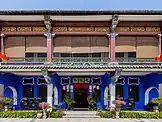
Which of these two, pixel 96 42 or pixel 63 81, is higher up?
pixel 96 42

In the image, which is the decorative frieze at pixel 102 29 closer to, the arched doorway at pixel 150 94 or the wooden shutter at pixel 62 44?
the wooden shutter at pixel 62 44

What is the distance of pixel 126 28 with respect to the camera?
2658 centimetres

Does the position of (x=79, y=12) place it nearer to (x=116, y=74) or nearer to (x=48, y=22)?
(x=48, y=22)

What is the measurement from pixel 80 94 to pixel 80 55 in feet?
10.6

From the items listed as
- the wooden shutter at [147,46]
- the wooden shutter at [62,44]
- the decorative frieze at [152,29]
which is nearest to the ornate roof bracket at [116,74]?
the wooden shutter at [147,46]

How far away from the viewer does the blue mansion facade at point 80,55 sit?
83.5 feet

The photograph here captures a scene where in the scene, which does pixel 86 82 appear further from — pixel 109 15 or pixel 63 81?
pixel 109 15

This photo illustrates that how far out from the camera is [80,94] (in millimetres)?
28469

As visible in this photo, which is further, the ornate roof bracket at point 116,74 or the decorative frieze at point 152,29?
the decorative frieze at point 152,29

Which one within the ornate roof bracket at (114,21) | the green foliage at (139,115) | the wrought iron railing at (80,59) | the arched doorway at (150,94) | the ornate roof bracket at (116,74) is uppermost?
the ornate roof bracket at (114,21)

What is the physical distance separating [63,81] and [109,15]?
6.76 meters

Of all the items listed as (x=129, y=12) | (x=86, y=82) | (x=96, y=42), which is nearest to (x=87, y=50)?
(x=96, y=42)

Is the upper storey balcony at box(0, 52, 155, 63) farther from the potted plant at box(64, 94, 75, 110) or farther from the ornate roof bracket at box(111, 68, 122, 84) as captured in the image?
the potted plant at box(64, 94, 75, 110)

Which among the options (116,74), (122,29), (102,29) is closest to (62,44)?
(102,29)
